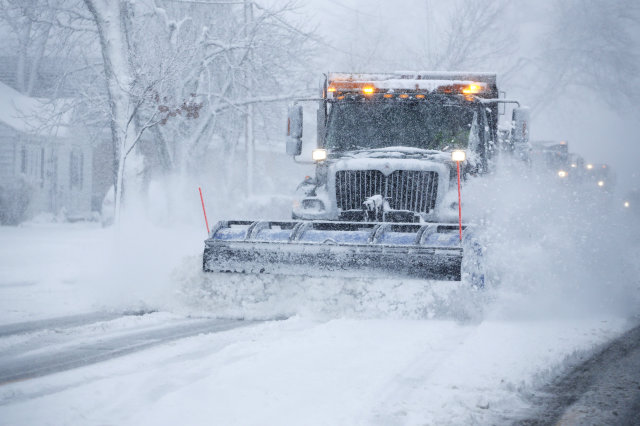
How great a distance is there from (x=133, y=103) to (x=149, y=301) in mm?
6638

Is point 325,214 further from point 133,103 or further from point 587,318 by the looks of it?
point 133,103

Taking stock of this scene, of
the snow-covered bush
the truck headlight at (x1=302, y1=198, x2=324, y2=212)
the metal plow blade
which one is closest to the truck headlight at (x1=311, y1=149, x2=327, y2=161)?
the truck headlight at (x1=302, y1=198, x2=324, y2=212)

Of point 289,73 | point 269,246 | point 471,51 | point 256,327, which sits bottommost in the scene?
point 256,327

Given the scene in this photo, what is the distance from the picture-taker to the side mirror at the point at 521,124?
9.89m

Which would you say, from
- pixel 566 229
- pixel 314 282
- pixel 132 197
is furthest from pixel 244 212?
pixel 314 282

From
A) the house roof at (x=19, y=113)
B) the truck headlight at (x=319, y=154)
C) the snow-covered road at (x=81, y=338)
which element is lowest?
the snow-covered road at (x=81, y=338)

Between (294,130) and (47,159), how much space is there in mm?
22275

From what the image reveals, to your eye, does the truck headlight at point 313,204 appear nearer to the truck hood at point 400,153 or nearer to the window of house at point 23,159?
the truck hood at point 400,153

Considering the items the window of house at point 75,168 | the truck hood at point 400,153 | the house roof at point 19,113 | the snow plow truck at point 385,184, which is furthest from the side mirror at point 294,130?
the window of house at point 75,168

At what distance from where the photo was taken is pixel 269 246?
8109 millimetres

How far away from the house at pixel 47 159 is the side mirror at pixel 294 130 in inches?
681

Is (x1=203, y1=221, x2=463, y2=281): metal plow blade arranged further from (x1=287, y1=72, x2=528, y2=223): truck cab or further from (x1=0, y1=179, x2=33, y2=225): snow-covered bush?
(x1=0, y1=179, x2=33, y2=225): snow-covered bush

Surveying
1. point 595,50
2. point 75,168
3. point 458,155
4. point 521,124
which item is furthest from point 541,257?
point 595,50

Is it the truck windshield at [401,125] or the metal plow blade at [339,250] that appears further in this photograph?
the truck windshield at [401,125]
